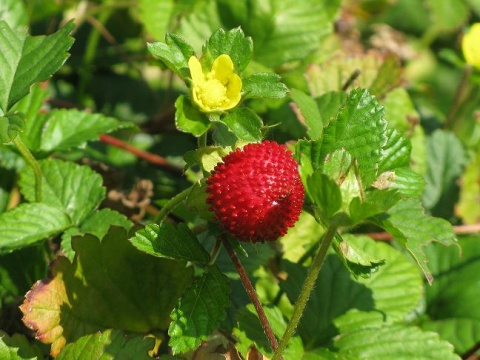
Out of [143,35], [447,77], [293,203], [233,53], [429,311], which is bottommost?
[447,77]

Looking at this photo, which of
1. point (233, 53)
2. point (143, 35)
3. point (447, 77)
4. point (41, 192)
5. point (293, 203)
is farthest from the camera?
point (447, 77)

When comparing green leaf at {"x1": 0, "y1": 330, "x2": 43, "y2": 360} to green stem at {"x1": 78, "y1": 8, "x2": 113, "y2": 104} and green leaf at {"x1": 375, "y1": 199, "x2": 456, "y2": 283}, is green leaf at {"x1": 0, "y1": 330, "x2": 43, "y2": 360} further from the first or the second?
green stem at {"x1": 78, "y1": 8, "x2": 113, "y2": 104}

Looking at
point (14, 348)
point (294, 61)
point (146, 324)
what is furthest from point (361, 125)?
point (294, 61)

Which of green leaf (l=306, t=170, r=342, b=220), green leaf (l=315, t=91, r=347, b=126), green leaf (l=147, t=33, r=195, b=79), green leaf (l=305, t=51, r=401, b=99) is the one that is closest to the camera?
Answer: green leaf (l=306, t=170, r=342, b=220)

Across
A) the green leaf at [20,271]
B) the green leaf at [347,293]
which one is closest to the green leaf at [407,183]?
the green leaf at [347,293]

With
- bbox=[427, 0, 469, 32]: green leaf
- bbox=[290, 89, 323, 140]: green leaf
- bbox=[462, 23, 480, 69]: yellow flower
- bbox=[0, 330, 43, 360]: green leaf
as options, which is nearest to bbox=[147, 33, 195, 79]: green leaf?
bbox=[290, 89, 323, 140]: green leaf

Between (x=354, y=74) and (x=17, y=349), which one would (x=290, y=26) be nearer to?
(x=354, y=74)

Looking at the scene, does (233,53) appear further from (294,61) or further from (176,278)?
(294,61)
